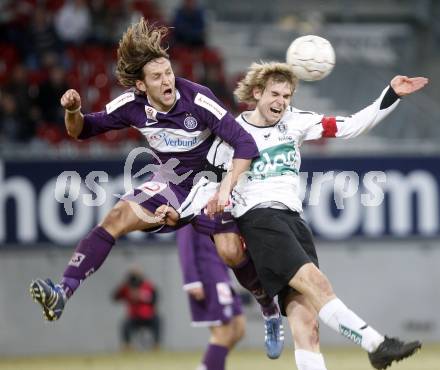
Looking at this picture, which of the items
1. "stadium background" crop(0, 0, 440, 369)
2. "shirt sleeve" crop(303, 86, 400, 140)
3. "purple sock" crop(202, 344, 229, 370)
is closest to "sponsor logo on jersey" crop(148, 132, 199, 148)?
"shirt sleeve" crop(303, 86, 400, 140)

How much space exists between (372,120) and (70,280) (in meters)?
2.39

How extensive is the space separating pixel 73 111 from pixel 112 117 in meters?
0.29

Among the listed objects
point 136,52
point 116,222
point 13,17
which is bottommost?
point 116,222

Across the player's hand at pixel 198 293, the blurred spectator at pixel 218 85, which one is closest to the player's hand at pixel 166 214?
the player's hand at pixel 198 293

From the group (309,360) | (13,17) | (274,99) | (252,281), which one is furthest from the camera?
(13,17)

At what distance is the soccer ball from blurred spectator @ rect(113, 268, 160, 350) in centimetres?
652

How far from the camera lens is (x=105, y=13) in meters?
17.2

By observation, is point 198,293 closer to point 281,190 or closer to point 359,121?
point 281,190

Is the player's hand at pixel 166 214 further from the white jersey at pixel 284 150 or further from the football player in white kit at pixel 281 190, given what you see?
the white jersey at pixel 284 150

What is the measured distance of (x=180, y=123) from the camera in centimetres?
825

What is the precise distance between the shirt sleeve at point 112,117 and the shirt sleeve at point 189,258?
226 cm

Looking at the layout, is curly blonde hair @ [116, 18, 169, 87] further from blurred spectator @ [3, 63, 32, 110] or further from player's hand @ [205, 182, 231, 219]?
blurred spectator @ [3, 63, 32, 110]

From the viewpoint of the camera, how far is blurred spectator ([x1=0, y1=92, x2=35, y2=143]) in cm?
1471

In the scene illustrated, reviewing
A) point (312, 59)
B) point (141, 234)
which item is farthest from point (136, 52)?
point (141, 234)
